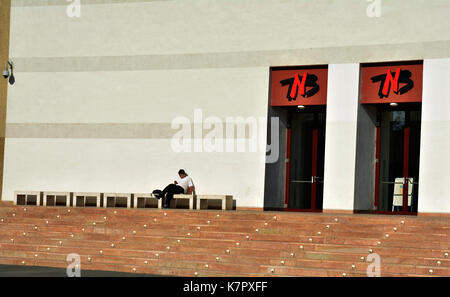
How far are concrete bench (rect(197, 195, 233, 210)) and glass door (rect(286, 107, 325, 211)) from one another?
2.14m

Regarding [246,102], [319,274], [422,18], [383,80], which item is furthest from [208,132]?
[319,274]

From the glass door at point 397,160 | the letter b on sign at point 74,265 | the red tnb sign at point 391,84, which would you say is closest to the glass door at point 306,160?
the glass door at point 397,160

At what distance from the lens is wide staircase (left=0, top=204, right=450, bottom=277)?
57.1ft

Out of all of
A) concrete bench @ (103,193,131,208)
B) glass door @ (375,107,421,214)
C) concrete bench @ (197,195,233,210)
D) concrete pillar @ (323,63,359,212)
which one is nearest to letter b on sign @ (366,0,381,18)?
concrete pillar @ (323,63,359,212)

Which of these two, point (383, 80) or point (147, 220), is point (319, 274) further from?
point (383, 80)

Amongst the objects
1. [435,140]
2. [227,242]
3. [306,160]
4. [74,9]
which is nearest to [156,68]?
[74,9]

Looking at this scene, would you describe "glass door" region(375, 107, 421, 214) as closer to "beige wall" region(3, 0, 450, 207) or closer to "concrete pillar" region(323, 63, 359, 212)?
"concrete pillar" region(323, 63, 359, 212)

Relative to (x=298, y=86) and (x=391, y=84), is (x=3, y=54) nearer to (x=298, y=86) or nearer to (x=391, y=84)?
(x=298, y=86)

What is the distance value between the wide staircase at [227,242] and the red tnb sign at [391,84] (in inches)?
185

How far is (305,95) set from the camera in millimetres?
25078

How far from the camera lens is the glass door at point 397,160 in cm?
2448

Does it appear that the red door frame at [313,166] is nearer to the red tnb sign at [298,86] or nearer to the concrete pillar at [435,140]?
the red tnb sign at [298,86]

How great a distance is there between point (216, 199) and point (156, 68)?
15.7ft
